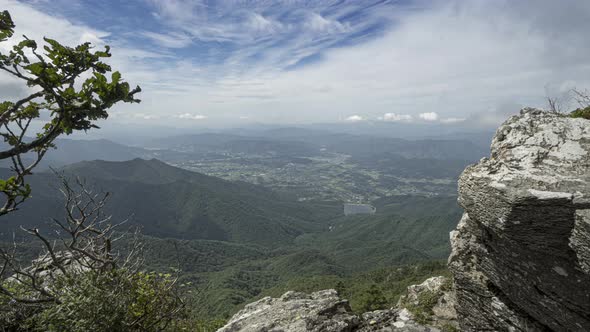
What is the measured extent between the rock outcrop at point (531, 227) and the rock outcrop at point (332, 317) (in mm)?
2345

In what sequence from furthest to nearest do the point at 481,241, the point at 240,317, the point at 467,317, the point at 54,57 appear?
the point at 240,317, the point at 467,317, the point at 481,241, the point at 54,57

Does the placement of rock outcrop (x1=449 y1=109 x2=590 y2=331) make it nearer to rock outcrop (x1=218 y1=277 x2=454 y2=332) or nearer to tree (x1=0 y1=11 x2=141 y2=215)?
rock outcrop (x1=218 y1=277 x2=454 y2=332)

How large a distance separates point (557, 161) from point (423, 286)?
10.1 m

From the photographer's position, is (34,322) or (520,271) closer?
(520,271)

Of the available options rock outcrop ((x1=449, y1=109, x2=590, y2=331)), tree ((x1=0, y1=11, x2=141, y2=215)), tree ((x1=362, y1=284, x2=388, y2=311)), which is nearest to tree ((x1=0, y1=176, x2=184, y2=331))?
tree ((x1=0, y1=11, x2=141, y2=215))

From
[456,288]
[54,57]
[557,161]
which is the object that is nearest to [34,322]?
[54,57]

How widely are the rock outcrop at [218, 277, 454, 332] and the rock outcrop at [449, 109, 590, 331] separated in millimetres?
2345

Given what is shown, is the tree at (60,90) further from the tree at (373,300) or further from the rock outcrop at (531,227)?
the tree at (373,300)

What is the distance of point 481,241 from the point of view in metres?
9.62

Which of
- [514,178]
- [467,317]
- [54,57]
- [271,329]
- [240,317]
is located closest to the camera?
[54,57]

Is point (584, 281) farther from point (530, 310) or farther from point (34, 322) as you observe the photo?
point (34, 322)

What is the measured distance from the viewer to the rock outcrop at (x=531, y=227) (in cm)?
694

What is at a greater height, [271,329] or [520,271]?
[520,271]

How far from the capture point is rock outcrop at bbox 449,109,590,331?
6.94 m
